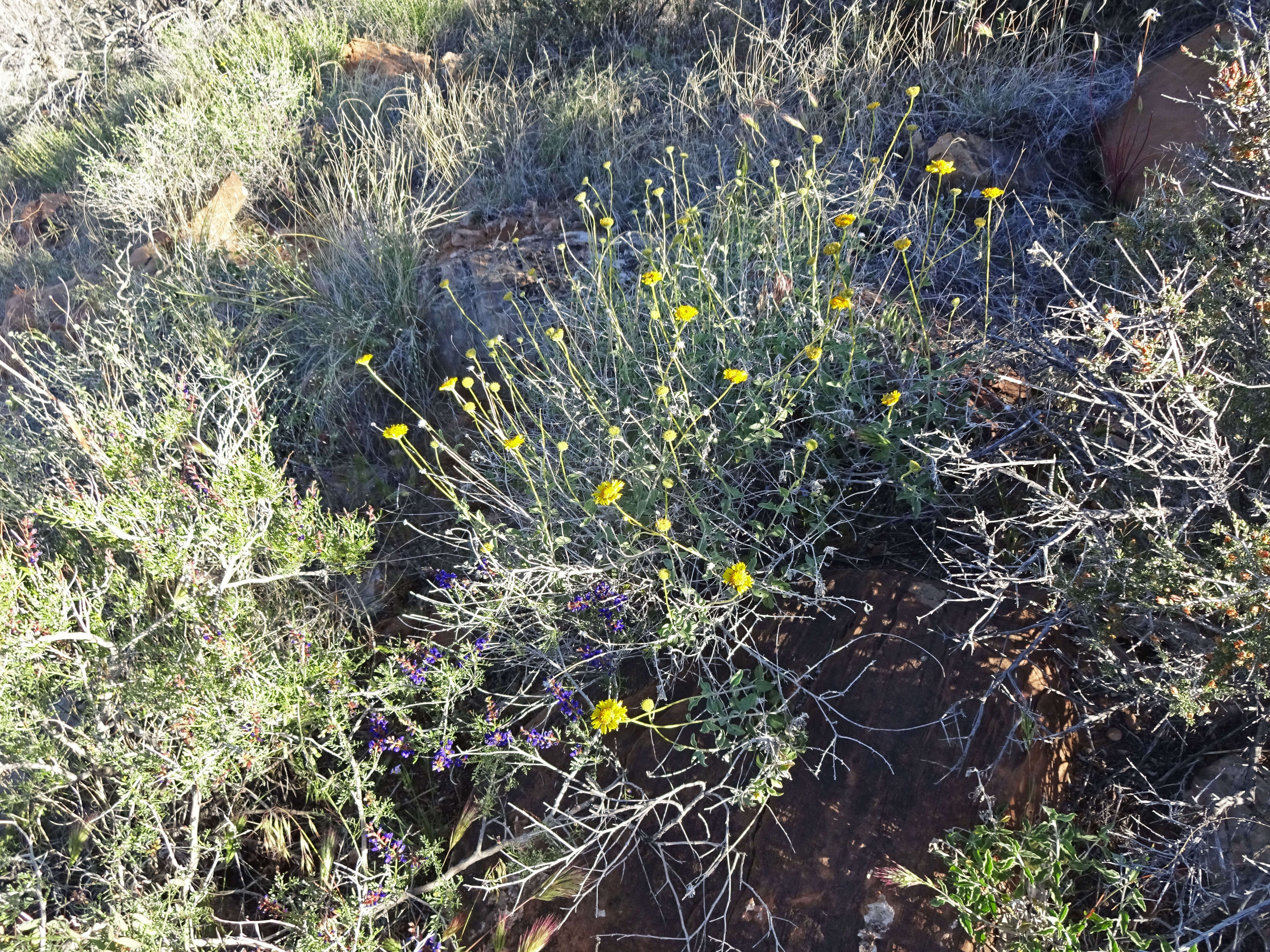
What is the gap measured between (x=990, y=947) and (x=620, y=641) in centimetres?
111

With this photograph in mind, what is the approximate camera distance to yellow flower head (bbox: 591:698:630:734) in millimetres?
1778

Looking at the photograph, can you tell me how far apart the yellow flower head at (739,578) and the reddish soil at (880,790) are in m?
0.29

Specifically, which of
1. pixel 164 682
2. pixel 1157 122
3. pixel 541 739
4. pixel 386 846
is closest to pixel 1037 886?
pixel 541 739

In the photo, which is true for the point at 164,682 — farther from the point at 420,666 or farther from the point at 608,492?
the point at 608,492

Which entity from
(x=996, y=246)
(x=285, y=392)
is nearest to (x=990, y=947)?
(x=996, y=246)

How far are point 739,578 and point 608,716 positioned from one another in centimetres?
43

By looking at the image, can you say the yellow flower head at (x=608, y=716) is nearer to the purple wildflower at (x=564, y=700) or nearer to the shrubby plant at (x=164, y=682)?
the purple wildflower at (x=564, y=700)

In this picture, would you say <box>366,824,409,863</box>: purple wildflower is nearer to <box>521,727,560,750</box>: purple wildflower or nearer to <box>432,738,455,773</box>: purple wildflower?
<box>432,738,455,773</box>: purple wildflower

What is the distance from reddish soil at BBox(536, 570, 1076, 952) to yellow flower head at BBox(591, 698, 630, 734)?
29 cm

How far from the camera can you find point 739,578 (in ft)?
5.86

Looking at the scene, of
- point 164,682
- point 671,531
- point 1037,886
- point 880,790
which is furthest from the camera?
point 671,531

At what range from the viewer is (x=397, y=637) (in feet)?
8.28

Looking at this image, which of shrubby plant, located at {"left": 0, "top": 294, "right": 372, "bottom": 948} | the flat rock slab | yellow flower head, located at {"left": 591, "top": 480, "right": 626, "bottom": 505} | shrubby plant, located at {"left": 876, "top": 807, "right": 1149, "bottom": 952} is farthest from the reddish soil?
the flat rock slab

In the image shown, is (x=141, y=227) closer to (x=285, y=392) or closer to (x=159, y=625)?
(x=285, y=392)
